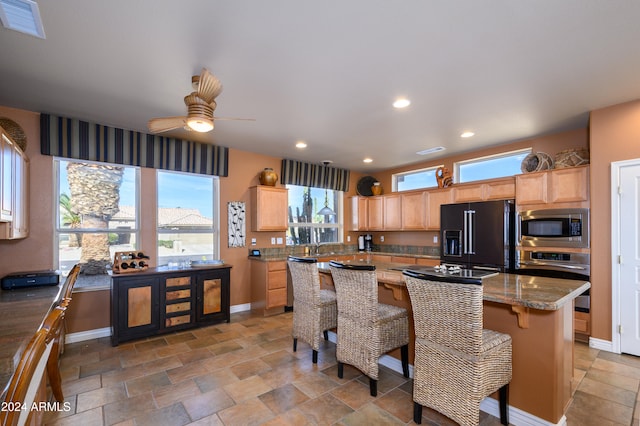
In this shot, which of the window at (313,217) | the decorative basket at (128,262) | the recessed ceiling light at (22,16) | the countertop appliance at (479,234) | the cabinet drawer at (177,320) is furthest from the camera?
the window at (313,217)

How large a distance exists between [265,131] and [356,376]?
10.1ft

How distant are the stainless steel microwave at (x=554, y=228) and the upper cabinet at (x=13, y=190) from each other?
542 cm

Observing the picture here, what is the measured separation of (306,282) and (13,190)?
9.15 ft

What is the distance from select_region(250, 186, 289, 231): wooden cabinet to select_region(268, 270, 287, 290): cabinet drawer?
0.77m

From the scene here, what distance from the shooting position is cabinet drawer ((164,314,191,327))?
12.6 ft

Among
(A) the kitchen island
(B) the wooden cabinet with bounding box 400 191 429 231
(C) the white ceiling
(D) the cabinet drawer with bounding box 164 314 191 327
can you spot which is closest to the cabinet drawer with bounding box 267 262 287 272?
(D) the cabinet drawer with bounding box 164 314 191 327

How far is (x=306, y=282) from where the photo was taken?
304 centimetres

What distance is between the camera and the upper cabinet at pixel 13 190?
238 centimetres

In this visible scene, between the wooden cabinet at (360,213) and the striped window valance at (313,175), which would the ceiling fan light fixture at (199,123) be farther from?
the wooden cabinet at (360,213)

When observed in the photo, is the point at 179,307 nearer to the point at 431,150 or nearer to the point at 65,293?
the point at 65,293

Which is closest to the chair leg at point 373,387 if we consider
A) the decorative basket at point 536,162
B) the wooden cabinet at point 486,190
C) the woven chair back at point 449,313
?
the woven chair back at point 449,313

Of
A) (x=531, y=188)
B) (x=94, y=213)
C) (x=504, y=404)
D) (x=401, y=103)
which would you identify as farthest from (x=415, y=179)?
(x=94, y=213)

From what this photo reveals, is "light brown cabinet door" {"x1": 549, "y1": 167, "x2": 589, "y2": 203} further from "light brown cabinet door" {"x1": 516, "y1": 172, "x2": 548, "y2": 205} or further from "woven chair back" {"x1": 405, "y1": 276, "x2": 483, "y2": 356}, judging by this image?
"woven chair back" {"x1": 405, "y1": 276, "x2": 483, "y2": 356}

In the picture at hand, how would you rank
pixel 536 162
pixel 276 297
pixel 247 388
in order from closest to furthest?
pixel 247 388
pixel 536 162
pixel 276 297
